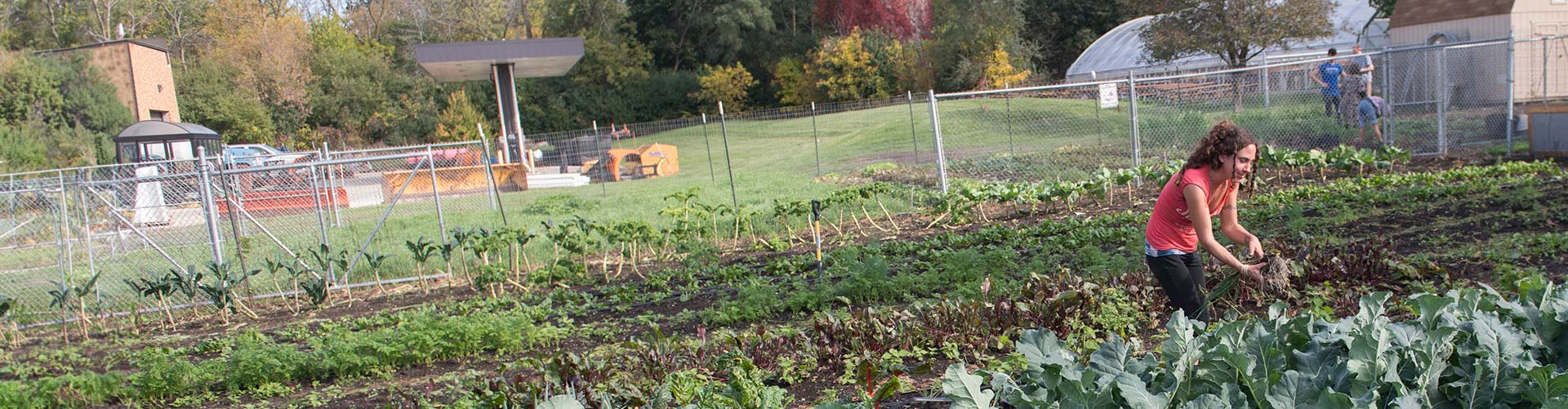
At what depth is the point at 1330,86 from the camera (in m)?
14.6

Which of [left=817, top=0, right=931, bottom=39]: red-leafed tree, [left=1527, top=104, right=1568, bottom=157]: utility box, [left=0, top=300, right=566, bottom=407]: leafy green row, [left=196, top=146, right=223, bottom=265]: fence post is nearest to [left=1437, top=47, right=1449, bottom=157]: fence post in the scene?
[left=1527, top=104, right=1568, bottom=157]: utility box

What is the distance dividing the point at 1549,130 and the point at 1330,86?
296 centimetres

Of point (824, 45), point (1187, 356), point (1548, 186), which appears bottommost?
point (1548, 186)

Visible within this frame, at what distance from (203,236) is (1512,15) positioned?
25.3 meters

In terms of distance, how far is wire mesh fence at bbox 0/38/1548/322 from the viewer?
33.3 feet

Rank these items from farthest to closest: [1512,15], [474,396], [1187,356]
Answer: [1512,15], [474,396], [1187,356]

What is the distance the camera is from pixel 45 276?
10.9 m

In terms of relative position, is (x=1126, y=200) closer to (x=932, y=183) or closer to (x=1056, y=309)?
(x=932, y=183)

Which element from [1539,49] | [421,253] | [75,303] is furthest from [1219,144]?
[1539,49]

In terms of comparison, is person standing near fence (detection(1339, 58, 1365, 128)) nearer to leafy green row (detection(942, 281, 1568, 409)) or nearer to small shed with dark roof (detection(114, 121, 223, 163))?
leafy green row (detection(942, 281, 1568, 409))

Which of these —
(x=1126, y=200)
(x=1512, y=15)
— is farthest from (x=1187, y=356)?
(x=1512, y=15)

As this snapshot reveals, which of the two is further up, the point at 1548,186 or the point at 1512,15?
the point at 1512,15

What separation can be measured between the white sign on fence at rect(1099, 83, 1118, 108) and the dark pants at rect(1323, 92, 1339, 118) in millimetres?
4144

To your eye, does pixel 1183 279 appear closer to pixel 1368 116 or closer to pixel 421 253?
pixel 421 253
